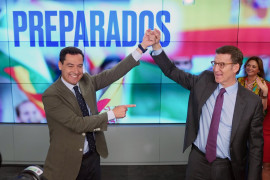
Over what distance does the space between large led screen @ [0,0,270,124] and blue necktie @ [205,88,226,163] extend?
2148mm

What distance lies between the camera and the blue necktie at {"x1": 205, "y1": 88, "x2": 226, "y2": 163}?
5.97 ft

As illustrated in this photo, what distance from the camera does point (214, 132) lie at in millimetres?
1831

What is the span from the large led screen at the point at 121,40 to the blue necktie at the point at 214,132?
2.15 m

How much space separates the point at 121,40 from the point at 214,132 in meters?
2.46

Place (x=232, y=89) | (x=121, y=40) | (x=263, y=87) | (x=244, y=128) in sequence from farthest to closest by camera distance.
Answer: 1. (x=121, y=40)
2. (x=263, y=87)
3. (x=232, y=89)
4. (x=244, y=128)

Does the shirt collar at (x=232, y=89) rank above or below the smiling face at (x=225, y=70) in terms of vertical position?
below

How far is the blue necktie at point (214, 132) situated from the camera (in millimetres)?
1820

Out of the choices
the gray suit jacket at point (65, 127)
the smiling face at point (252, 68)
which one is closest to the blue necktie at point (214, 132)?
the gray suit jacket at point (65, 127)

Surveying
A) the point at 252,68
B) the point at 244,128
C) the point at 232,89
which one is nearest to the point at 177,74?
the point at 232,89

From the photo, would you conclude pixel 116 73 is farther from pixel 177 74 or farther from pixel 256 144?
pixel 256 144

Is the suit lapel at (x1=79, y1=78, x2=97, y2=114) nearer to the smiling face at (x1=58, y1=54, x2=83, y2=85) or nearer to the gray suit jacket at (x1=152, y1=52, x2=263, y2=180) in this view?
the smiling face at (x1=58, y1=54, x2=83, y2=85)

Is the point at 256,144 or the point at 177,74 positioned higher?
the point at 177,74

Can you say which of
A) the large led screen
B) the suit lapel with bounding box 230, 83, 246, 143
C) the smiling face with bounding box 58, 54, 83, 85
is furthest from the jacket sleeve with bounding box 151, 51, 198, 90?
the large led screen

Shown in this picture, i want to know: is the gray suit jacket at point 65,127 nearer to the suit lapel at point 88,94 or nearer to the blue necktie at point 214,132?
the suit lapel at point 88,94
